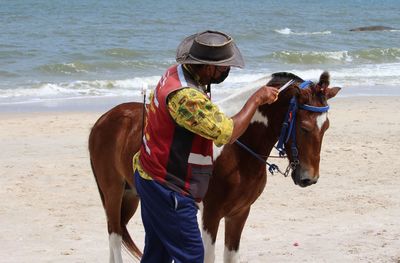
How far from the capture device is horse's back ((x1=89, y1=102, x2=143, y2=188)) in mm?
5383

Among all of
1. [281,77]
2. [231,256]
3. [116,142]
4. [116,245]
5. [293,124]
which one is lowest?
[116,245]

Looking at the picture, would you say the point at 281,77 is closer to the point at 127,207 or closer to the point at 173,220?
the point at 173,220

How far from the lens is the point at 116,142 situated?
18.5 feet

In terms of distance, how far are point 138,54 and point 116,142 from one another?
19338mm

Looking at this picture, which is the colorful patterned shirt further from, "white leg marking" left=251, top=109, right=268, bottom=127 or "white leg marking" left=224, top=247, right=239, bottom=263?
"white leg marking" left=224, top=247, right=239, bottom=263

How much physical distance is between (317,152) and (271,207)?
3378 millimetres

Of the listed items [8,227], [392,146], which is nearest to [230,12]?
[392,146]

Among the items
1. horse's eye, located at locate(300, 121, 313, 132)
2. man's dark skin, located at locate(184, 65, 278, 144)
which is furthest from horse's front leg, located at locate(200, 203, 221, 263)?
man's dark skin, located at locate(184, 65, 278, 144)

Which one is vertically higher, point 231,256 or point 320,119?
point 320,119

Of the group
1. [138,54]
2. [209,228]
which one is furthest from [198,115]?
[138,54]

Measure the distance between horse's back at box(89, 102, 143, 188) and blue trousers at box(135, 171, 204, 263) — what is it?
4.65ft

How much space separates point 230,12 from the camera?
53406 millimetres

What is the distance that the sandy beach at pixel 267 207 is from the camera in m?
6.48

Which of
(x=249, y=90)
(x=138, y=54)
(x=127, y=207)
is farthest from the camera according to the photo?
(x=138, y=54)
